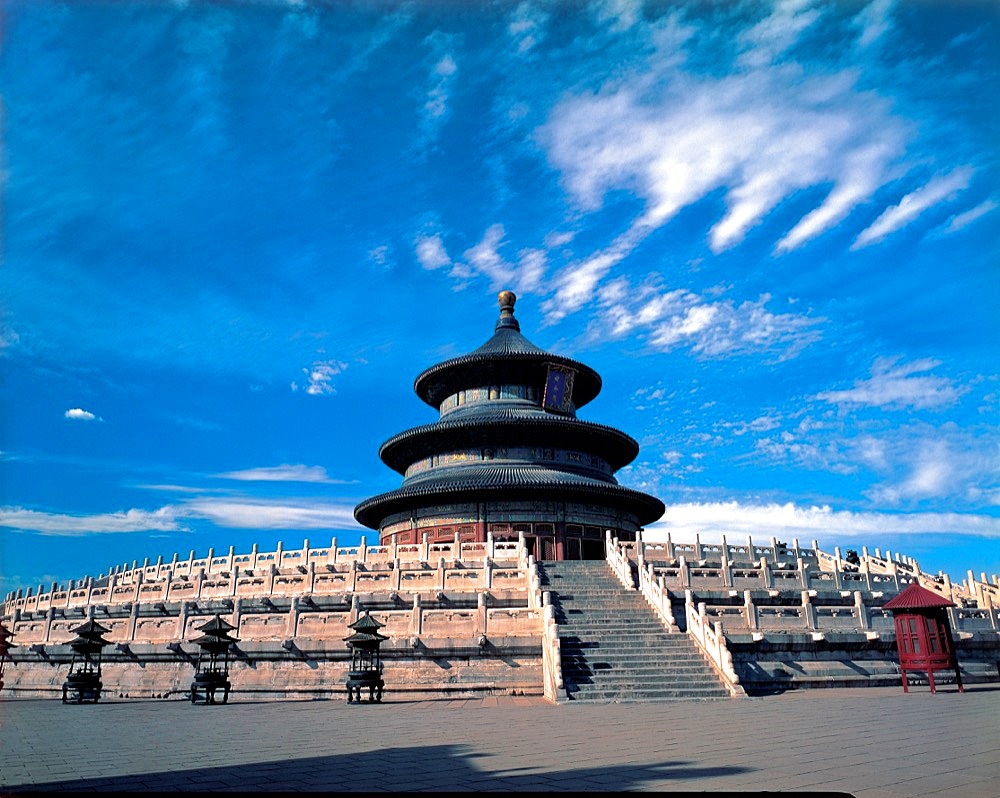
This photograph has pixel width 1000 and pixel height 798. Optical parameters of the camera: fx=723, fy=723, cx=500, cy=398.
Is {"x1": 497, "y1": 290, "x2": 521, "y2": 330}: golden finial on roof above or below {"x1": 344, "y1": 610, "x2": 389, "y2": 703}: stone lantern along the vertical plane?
above

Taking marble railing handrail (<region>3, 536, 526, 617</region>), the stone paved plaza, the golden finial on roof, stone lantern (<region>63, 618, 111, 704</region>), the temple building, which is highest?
the golden finial on roof

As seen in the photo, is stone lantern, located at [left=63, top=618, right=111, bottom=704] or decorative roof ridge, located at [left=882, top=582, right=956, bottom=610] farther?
stone lantern, located at [left=63, top=618, right=111, bottom=704]

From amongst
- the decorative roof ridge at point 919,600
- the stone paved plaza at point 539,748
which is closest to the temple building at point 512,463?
the decorative roof ridge at point 919,600

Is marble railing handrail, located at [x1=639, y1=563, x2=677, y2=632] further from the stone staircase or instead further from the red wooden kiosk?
the red wooden kiosk

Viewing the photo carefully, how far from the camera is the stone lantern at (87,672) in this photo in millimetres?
21000

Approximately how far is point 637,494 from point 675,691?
23377 mm

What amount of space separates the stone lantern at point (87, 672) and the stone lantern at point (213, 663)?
285cm

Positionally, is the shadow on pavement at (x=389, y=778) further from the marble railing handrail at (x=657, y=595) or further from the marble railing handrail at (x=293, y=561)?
the marble railing handrail at (x=293, y=561)

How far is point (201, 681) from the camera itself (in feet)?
61.7

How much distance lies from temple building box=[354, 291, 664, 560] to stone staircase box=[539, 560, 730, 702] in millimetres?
13319

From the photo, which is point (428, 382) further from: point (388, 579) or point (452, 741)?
point (452, 741)

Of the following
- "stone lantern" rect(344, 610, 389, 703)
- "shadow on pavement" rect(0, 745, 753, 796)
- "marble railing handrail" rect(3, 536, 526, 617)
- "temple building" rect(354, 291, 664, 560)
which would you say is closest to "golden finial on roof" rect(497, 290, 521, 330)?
"temple building" rect(354, 291, 664, 560)

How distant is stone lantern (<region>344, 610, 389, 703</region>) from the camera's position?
1823 cm

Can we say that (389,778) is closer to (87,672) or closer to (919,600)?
(919,600)
